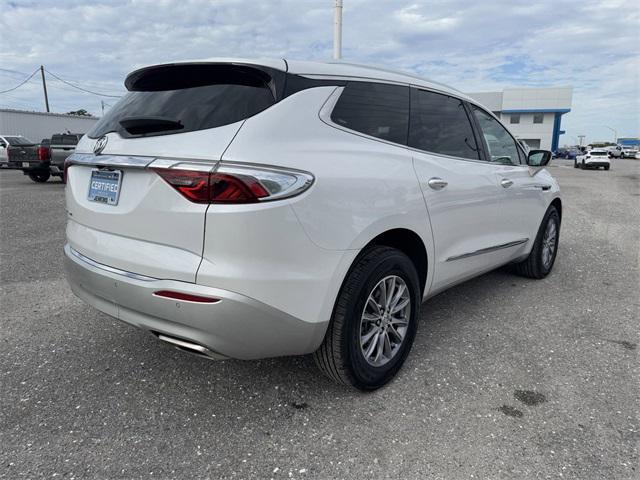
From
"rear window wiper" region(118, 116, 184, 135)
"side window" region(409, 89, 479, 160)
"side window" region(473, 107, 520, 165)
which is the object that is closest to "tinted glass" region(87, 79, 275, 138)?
"rear window wiper" region(118, 116, 184, 135)

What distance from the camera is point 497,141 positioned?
406 cm

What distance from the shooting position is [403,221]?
8.86ft

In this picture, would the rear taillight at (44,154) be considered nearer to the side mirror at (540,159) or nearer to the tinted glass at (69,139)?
the tinted glass at (69,139)

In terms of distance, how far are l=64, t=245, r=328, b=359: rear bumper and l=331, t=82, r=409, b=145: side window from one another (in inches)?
41.8

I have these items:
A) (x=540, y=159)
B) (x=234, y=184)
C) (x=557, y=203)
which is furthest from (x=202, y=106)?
(x=557, y=203)

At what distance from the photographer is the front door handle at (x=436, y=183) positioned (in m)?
2.93

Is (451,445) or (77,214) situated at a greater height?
(77,214)

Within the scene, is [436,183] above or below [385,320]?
above

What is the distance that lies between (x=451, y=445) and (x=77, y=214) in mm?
2307

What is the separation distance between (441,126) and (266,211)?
5.89 ft

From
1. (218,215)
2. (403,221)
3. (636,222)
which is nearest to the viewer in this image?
(218,215)

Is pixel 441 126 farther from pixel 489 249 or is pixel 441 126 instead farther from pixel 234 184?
pixel 234 184

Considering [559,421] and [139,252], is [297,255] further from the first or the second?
[559,421]

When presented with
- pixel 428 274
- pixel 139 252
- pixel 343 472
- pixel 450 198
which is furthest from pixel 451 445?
pixel 139 252
